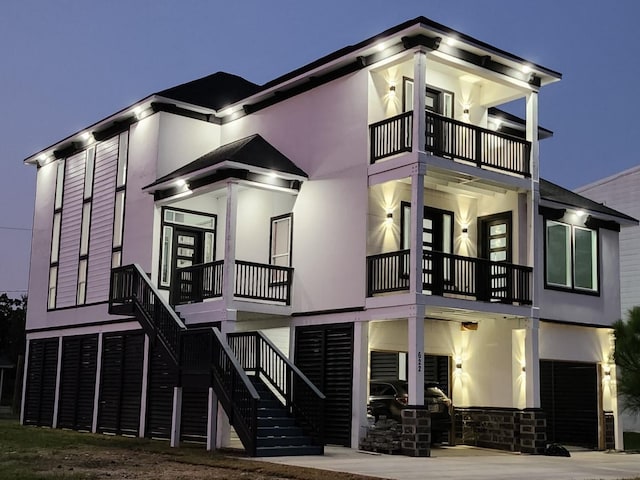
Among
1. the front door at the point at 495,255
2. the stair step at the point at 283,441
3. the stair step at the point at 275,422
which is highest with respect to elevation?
the front door at the point at 495,255

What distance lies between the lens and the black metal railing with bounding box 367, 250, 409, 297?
65.6 feet

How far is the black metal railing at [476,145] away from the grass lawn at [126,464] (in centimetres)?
808

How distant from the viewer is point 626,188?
114 ft

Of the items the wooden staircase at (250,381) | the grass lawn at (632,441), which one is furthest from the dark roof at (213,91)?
the grass lawn at (632,441)

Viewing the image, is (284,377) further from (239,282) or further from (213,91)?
(213,91)

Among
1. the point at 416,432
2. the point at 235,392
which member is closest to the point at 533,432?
the point at 416,432

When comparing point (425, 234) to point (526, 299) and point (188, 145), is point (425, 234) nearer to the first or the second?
point (526, 299)

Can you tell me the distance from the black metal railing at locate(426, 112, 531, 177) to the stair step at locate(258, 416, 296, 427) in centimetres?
639

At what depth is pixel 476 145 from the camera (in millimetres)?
21453

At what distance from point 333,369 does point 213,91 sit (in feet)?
32.4

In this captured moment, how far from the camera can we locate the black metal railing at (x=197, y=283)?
22.1m

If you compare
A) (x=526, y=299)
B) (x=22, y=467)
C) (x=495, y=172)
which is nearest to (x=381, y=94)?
(x=495, y=172)

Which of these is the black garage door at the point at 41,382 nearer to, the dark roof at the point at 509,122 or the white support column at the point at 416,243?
the white support column at the point at 416,243

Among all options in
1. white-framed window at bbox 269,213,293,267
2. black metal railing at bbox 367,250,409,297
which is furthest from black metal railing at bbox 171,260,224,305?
black metal railing at bbox 367,250,409,297
